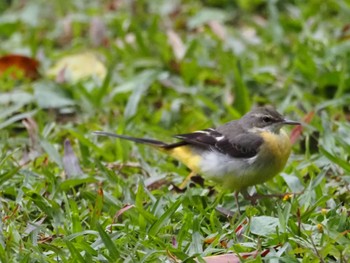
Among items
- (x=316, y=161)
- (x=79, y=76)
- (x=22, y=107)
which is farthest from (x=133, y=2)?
(x=316, y=161)

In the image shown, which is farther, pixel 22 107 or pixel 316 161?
pixel 22 107

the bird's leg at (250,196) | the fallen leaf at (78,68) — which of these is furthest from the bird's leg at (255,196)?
the fallen leaf at (78,68)

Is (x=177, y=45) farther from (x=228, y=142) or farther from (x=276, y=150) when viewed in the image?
(x=276, y=150)

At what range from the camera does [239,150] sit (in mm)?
5680

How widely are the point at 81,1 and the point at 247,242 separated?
18.9 feet

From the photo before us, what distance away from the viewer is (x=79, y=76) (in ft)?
26.6

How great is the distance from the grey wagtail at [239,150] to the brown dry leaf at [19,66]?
229 centimetres

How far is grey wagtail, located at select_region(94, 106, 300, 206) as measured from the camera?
5520mm

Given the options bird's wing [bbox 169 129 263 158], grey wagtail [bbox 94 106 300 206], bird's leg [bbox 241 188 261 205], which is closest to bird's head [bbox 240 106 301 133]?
grey wagtail [bbox 94 106 300 206]

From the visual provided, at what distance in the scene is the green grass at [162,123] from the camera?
4785 mm

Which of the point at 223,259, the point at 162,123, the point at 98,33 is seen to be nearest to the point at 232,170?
the point at 223,259

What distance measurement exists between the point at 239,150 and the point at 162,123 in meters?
1.72

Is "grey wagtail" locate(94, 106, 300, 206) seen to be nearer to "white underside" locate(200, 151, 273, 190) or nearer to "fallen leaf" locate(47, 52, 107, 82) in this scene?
"white underside" locate(200, 151, 273, 190)

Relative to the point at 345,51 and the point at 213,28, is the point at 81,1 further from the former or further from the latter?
the point at 345,51
